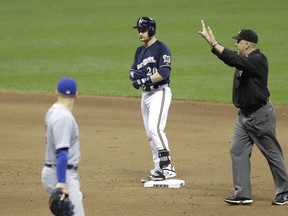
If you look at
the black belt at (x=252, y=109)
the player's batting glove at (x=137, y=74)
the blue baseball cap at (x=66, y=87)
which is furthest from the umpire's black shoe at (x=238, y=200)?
the blue baseball cap at (x=66, y=87)

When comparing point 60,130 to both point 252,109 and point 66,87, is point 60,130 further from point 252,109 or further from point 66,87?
point 252,109

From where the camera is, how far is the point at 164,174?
1118 cm

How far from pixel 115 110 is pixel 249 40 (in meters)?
7.52

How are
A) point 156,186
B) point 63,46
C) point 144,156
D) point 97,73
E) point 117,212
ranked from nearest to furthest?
point 117,212 < point 156,186 < point 144,156 < point 97,73 < point 63,46

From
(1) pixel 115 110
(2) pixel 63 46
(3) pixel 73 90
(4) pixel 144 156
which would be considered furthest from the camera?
(2) pixel 63 46

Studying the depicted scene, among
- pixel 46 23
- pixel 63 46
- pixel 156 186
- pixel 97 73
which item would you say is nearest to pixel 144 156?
pixel 156 186

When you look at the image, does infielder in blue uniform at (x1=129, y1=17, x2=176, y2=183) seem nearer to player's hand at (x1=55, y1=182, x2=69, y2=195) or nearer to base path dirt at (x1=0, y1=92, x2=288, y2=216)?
base path dirt at (x1=0, y1=92, x2=288, y2=216)

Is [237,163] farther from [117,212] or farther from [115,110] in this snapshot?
[115,110]

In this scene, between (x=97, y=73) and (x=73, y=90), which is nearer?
(x=73, y=90)

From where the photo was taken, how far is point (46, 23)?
32.0 metres

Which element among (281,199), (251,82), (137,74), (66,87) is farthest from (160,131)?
(66,87)

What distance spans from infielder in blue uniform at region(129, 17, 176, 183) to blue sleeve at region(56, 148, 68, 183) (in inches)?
152

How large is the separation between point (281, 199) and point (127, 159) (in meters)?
3.37

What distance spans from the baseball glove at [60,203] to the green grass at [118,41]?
441 inches
